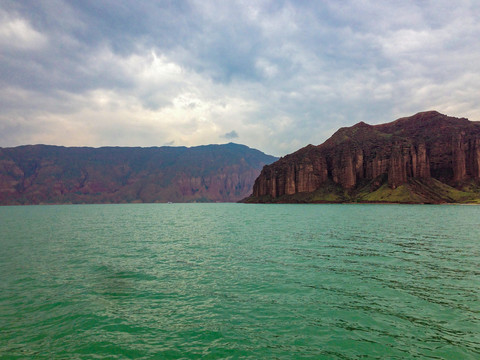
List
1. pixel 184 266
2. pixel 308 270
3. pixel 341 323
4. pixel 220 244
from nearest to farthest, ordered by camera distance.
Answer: pixel 341 323 < pixel 308 270 < pixel 184 266 < pixel 220 244

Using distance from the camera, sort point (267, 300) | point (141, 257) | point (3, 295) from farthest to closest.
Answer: point (141, 257) < point (3, 295) < point (267, 300)

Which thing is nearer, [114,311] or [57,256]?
[114,311]

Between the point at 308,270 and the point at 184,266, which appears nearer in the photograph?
the point at 308,270

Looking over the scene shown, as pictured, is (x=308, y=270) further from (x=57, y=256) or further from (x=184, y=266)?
(x=57, y=256)

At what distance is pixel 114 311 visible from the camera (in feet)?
59.5

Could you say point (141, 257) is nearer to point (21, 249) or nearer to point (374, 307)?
point (21, 249)

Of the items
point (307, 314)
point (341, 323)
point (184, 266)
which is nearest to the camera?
point (341, 323)

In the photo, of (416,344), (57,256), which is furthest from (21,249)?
(416,344)

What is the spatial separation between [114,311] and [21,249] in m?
33.1

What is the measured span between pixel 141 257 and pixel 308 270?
20607 millimetres

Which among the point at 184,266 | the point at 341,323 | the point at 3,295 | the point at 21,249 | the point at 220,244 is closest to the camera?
the point at 341,323

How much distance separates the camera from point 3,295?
68.9ft

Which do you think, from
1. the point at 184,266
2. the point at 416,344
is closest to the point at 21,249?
the point at 184,266

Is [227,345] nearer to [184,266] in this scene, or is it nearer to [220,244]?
[184,266]
